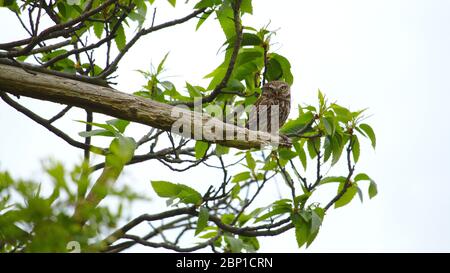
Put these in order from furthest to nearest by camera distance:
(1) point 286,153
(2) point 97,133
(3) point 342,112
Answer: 1. (3) point 342,112
2. (1) point 286,153
3. (2) point 97,133

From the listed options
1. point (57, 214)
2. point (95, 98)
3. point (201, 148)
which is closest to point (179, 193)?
point (201, 148)

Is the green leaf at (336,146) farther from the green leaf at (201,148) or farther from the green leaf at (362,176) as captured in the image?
the green leaf at (201,148)

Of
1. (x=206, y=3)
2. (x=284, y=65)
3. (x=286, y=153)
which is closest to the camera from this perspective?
(x=206, y=3)

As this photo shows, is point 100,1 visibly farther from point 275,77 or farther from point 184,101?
point 275,77

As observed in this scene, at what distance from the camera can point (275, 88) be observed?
5910 millimetres

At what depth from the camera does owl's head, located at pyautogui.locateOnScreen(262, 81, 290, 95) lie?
5688 mm

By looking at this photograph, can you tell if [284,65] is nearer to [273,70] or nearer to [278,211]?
[273,70]

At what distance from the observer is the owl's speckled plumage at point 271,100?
5.79 meters

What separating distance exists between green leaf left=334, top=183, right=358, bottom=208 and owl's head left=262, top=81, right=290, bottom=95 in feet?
3.56

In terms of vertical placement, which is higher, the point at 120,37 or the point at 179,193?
the point at 120,37

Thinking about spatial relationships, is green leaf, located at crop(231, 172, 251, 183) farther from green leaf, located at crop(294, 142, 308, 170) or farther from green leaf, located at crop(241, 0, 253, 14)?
green leaf, located at crop(241, 0, 253, 14)

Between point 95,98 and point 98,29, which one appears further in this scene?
point 98,29

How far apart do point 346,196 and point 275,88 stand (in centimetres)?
126
